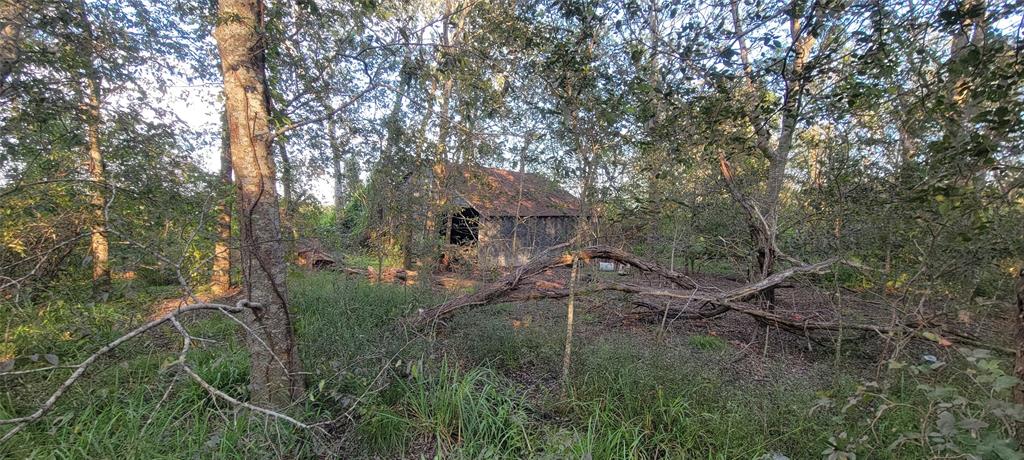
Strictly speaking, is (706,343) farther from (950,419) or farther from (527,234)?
(527,234)

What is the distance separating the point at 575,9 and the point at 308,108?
264cm

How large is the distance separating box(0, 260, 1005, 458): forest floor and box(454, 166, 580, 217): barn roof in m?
5.50

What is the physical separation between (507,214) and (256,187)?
10.7 m

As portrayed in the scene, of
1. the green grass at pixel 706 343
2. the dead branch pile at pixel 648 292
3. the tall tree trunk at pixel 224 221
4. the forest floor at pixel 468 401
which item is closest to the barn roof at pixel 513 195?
the dead branch pile at pixel 648 292

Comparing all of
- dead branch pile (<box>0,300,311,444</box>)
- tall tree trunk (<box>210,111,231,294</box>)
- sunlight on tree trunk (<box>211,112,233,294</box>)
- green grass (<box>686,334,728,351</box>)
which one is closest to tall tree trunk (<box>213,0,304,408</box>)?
dead branch pile (<box>0,300,311,444</box>)

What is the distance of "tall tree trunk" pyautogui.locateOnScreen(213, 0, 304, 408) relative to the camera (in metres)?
2.87

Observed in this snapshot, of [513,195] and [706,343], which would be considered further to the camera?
[513,195]

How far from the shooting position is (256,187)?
2889 mm

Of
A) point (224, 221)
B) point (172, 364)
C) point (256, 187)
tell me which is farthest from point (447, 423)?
point (224, 221)

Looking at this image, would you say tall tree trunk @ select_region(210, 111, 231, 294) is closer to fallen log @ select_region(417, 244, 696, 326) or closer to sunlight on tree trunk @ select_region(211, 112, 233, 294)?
sunlight on tree trunk @ select_region(211, 112, 233, 294)

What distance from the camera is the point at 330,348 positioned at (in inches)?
158

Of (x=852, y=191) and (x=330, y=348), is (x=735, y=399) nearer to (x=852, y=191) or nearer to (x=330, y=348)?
(x=852, y=191)

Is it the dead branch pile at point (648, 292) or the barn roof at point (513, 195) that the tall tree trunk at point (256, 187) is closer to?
the dead branch pile at point (648, 292)

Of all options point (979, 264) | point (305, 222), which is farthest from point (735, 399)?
point (305, 222)
